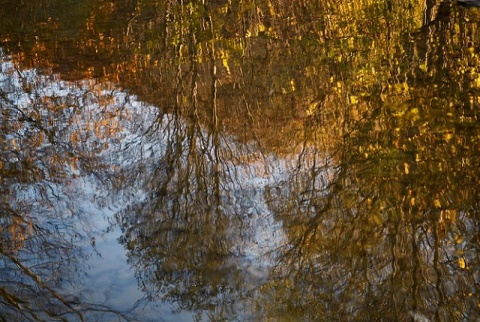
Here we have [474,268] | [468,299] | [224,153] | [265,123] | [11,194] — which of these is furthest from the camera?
[265,123]

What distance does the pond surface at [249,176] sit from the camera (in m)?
4.67

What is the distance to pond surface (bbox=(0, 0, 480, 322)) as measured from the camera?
15.3ft

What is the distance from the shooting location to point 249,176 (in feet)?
21.0

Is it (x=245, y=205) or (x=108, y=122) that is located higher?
(x=108, y=122)

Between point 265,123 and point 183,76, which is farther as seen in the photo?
point 183,76

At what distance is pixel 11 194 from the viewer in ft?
21.1

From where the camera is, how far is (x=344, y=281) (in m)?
4.69

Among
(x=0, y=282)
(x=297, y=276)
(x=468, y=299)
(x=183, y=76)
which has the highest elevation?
(x=183, y=76)

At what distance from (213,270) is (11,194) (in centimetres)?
250

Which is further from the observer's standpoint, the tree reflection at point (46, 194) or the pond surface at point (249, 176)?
the tree reflection at point (46, 194)

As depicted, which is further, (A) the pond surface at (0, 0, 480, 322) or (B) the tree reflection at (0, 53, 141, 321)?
(B) the tree reflection at (0, 53, 141, 321)

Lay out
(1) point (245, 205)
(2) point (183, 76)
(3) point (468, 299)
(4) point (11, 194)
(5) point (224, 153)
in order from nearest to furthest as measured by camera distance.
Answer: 1. (3) point (468, 299)
2. (1) point (245, 205)
3. (4) point (11, 194)
4. (5) point (224, 153)
5. (2) point (183, 76)

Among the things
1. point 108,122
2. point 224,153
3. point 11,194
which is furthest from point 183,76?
point 11,194

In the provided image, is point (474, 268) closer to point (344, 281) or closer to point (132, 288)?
point (344, 281)
